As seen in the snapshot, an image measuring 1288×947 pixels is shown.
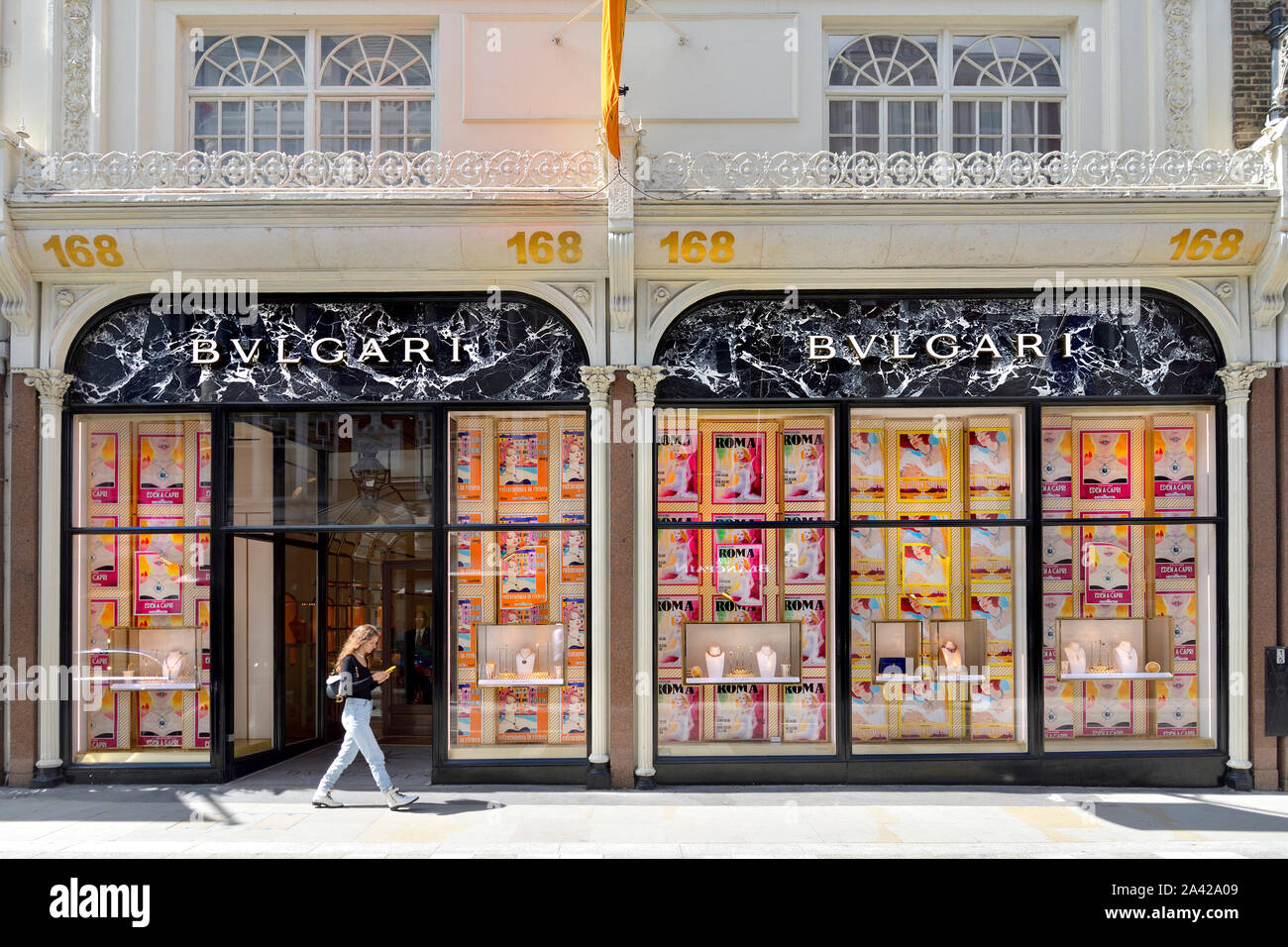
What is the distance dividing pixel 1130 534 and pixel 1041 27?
5.82 metres

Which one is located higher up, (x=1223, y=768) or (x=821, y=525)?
(x=821, y=525)

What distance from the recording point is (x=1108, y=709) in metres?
11.2

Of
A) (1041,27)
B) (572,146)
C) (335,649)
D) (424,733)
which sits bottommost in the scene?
(424,733)

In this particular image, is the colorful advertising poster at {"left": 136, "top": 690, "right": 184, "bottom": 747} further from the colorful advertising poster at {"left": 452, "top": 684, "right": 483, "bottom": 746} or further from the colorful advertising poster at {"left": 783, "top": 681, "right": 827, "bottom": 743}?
the colorful advertising poster at {"left": 783, "top": 681, "right": 827, "bottom": 743}

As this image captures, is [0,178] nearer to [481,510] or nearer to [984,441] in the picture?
[481,510]

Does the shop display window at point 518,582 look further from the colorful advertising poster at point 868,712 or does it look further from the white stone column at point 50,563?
the white stone column at point 50,563

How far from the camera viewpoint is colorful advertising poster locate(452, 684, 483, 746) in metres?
11.0

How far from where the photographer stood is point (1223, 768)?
10859 millimetres

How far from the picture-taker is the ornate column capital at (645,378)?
10844 mm

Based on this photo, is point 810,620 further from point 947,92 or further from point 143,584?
point 143,584

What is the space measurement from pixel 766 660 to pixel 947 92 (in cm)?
673

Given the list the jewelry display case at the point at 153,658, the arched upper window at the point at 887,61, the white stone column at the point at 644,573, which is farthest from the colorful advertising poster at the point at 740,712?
the arched upper window at the point at 887,61

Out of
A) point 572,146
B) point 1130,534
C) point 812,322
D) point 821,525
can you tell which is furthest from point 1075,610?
point 572,146

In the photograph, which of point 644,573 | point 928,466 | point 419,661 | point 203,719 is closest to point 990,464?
point 928,466
